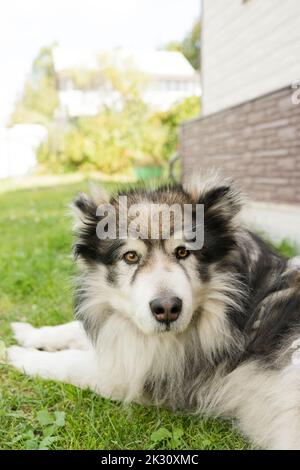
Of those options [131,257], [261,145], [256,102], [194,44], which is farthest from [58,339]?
[194,44]

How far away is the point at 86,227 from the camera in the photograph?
2.82 m

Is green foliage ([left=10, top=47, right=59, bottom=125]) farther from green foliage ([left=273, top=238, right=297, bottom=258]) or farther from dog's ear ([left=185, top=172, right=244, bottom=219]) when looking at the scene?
dog's ear ([left=185, top=172, right=244, bottom=219])

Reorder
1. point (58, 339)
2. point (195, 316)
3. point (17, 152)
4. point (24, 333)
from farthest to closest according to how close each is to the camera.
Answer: point (17, 152) → point (24, 333) → point (58, 339) → point (195, 316)

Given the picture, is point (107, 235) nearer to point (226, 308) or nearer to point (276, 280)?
point (226, 308)

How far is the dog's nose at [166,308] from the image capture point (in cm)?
233

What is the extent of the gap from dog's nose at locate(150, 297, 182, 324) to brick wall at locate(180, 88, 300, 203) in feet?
8.95

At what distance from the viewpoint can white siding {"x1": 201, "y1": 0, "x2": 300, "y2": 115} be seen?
6.78 metres

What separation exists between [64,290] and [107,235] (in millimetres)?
2256

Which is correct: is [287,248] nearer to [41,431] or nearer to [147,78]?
[41,431]

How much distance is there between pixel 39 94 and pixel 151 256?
37.8 m

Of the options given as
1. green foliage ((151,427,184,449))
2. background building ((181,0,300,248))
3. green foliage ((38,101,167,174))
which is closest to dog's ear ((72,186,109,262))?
green foliage ((151,427,184,449))

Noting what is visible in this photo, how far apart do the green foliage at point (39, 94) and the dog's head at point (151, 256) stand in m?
28.9

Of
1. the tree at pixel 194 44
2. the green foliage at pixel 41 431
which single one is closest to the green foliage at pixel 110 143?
the tree at pixel 194 44

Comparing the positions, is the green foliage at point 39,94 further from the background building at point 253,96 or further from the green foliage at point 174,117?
the background building at point 253,96
